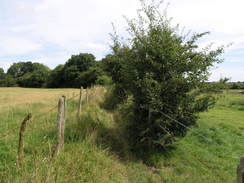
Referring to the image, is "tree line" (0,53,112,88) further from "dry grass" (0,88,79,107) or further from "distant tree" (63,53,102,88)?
"dry grass" (0,88,79,107)

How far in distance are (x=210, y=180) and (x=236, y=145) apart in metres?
4.18

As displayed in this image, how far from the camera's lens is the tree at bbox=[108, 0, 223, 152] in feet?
17.9

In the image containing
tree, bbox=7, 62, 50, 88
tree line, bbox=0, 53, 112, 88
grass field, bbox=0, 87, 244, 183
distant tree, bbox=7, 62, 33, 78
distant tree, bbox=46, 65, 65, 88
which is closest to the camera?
grass field, bbox=0, 87, 244, 183

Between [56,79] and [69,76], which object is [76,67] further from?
[56,79]

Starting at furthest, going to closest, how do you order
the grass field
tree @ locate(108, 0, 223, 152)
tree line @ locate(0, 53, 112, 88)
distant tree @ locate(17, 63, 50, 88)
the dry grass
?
distant tree @ locate(17, 63, 50, 88), tree line @ locate(0, 53, 112, 88), the dry grass, tree @ locate(108, 0, 223, 152), the grass field

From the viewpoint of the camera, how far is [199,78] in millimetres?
5555

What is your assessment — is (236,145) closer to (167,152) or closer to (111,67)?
(167,152)

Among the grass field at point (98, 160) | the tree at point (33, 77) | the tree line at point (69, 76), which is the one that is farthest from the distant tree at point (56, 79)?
the grass field at point (98, 160)

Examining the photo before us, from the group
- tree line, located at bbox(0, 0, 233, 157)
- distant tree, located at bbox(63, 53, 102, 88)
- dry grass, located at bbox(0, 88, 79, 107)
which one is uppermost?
distant tree, located at bbox(63, 53, 102, 88)

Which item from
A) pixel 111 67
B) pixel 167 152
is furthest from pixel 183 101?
pixel 111 67

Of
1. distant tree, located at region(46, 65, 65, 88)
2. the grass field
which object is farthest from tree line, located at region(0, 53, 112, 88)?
the grass field

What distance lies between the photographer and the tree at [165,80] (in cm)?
544

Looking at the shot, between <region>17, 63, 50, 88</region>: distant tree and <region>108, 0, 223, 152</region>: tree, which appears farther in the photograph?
<region>17, 63, 50, 88</region>: distant tree

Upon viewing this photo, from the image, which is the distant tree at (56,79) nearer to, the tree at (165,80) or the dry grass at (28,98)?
the dry grass at (28,98)
